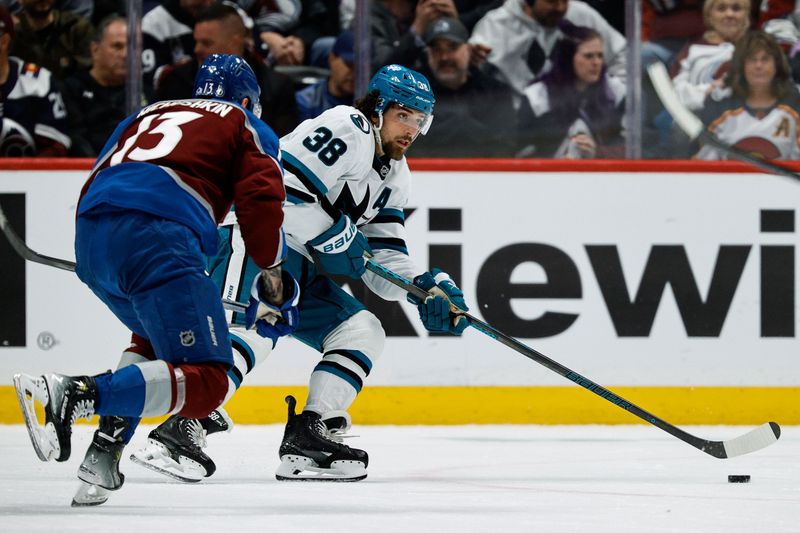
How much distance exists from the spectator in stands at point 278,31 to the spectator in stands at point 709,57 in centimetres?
154

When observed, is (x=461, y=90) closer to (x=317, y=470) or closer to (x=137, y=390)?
(x=317, y=470)

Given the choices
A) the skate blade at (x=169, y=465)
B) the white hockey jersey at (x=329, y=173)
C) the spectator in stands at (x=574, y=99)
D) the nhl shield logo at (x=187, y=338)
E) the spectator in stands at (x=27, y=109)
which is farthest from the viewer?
the spectator in stands at (x=574, y=99)

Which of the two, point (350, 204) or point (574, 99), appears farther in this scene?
point (574, 99)

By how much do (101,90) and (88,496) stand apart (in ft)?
8.61

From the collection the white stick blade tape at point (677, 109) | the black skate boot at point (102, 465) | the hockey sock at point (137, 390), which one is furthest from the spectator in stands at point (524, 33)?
the hockey sock at point (137, 390)

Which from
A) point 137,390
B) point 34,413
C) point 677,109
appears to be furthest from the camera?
point 677,109

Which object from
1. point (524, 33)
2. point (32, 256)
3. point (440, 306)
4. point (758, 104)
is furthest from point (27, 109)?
Result: point (758, 104)

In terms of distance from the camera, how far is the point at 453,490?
333 centimetres

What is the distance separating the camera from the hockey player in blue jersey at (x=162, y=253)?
2576mm

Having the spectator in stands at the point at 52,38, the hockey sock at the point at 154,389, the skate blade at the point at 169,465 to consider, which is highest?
the spectator in stands at the point at 52,38

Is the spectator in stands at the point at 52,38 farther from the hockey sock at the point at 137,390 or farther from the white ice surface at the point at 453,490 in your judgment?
the hockey sock at the point at 137,390

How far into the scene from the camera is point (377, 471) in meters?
3.73

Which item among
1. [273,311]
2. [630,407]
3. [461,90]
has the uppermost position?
[461,90]

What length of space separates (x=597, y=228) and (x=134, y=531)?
113 inches
